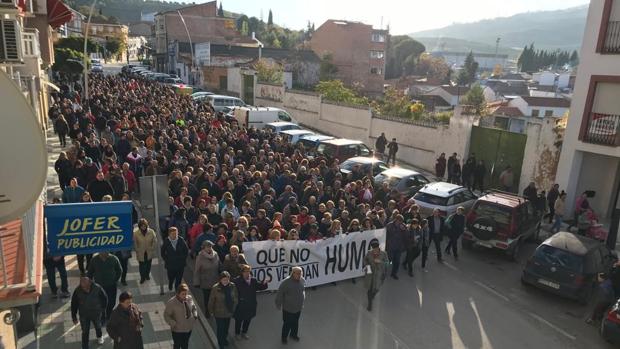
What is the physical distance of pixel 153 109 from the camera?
2445 centimetres

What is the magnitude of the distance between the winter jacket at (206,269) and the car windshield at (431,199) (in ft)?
24.9

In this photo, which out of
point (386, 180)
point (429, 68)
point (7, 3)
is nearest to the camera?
point (7, 3)

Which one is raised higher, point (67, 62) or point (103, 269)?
point (67, 62)

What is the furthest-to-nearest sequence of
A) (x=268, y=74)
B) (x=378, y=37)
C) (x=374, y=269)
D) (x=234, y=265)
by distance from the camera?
(x=378, y=37), (x=268, y=74), (x=374, y=269), (x=234, y=265)

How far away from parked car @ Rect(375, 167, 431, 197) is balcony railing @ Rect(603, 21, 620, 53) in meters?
7.46

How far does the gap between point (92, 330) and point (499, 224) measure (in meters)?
9.76

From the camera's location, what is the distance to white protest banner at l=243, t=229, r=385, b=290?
9.77 m

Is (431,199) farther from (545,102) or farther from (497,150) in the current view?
(545,102)

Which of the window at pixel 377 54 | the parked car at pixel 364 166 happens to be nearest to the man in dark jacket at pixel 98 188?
the parked car at pixel 364 166

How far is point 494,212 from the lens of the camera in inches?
506

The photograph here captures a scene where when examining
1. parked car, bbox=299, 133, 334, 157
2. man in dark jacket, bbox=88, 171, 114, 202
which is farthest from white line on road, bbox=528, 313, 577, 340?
parked car, bbox=299, 133, 334, 157

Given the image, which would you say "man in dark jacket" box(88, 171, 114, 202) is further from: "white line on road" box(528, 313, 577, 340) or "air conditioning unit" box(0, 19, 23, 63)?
"white line on road" box(528, 313, 577, 340)

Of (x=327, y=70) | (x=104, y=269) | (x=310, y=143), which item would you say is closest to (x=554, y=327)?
(x=104, y=269)

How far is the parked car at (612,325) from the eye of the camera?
28.8 ft
